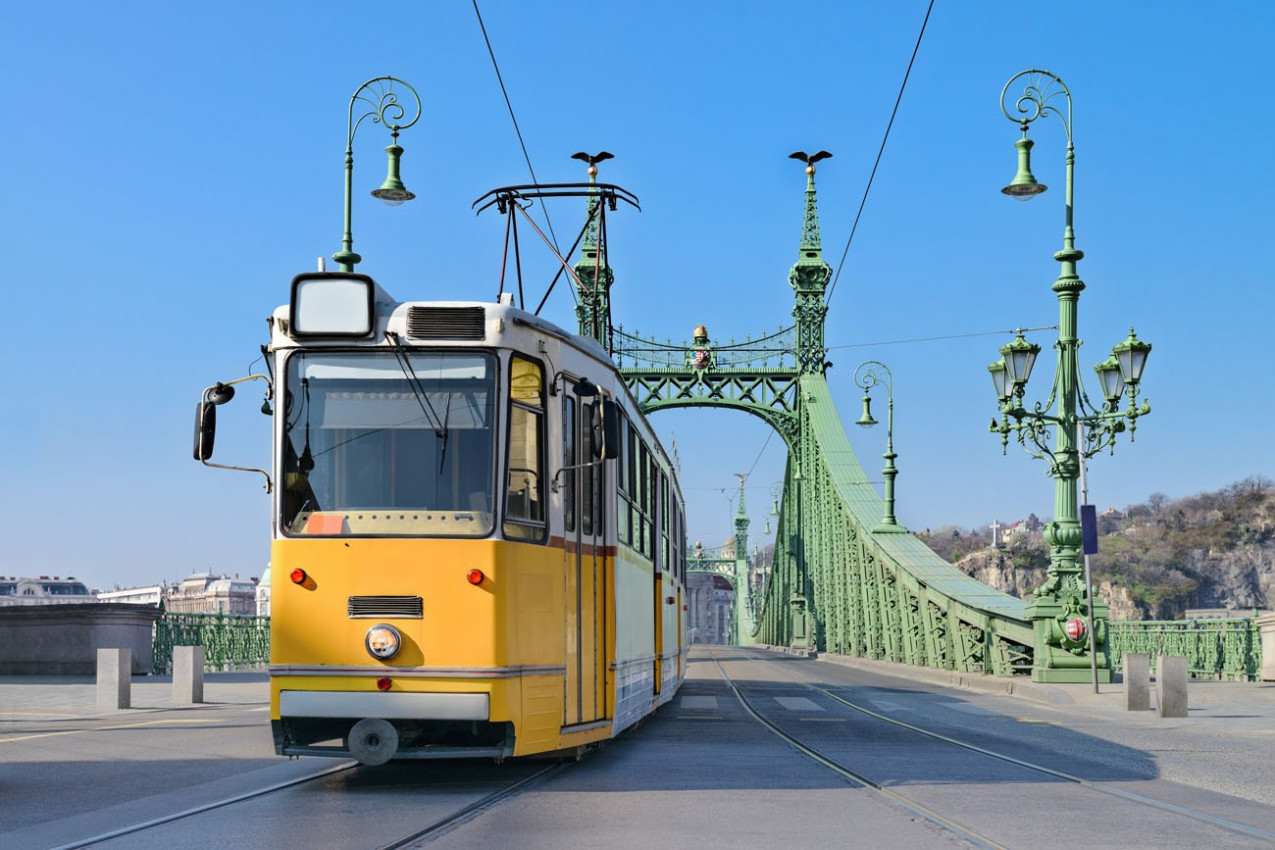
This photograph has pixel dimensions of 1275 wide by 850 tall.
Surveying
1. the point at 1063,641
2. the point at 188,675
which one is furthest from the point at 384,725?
the point at 1063,641

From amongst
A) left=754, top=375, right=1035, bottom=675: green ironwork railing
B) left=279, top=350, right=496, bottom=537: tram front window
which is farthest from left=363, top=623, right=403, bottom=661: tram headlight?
left=754, top=375, right=1035, bottom=675: green ironwork railing

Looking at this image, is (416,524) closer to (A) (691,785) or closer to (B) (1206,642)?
(A) (691,785)

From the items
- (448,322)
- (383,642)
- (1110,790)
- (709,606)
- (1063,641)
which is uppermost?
(448,322)

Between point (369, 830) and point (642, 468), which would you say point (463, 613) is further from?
point (642, 468)

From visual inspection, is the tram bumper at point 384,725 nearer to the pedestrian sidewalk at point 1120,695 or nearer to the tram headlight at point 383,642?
the tram headlight at point 383,642

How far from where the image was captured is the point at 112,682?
59.1ft

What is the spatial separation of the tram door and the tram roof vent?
35.2 inches

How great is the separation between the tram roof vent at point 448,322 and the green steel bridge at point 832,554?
41.9ft

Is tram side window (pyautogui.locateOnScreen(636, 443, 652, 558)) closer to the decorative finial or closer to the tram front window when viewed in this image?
the tram front window

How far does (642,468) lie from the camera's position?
503 inches

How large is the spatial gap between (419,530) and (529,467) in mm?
853

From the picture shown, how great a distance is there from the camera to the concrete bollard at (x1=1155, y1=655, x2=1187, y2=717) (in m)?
16.8

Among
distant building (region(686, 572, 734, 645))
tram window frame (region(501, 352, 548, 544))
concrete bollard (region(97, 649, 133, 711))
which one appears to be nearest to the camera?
tram window frame (region(501, 352, 548, 544))

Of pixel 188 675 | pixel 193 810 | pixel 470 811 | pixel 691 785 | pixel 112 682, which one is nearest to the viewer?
pixel 470 811
